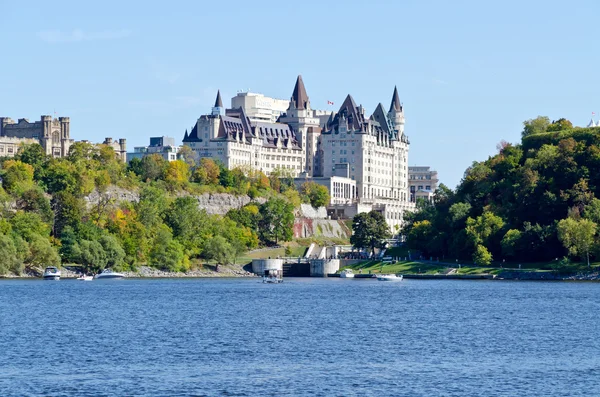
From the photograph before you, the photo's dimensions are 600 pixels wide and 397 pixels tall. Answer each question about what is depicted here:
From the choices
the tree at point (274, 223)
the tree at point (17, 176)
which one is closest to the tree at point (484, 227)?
the tree at point (274, 223)

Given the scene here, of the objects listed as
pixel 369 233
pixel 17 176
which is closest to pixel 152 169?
pixel 17 176

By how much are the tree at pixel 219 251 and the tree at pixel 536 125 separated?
49509 millimetres

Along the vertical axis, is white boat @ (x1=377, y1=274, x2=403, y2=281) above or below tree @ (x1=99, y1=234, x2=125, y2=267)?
below

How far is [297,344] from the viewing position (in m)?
66.0

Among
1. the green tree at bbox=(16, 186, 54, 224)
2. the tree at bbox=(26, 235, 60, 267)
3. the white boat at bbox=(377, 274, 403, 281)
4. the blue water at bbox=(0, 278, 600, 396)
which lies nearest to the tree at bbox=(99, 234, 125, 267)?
the tree at bbox=(26, 235, 60, 267)

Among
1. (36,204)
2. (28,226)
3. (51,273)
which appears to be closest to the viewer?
(51,273)

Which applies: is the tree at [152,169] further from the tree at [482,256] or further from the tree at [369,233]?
the tree at [482,256]

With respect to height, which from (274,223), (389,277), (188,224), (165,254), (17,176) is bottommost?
(389,277)

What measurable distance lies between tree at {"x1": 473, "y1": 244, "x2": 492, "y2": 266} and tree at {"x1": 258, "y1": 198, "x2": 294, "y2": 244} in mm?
48337

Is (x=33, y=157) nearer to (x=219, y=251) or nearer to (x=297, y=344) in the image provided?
(x=219, y=251)

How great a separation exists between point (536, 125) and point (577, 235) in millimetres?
55161

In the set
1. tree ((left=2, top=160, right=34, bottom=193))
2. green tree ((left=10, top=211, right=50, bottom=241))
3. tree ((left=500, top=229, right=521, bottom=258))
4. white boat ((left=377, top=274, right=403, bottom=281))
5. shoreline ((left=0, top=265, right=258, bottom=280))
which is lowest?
white boat ((left=377, top=274, right=403, bottom=281))

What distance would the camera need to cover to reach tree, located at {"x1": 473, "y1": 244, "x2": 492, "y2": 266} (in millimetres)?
142500

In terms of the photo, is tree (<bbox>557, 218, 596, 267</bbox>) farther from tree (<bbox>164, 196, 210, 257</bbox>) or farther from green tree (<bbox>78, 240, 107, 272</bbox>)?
green tree (<bbox>78, 240, 107, 272</bbox>)
